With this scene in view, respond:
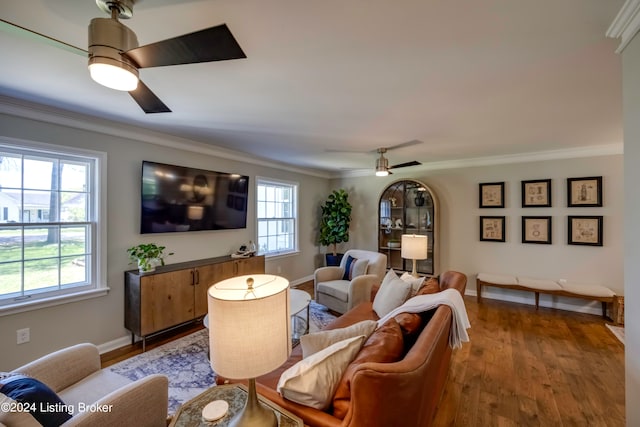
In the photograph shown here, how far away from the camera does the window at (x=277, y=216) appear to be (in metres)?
4.80

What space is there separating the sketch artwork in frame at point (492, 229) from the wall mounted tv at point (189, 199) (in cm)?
401

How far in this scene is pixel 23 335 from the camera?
7.71ft

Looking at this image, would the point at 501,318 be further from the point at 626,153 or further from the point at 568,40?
the point at 568,40

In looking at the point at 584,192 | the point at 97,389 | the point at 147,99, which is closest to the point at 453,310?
the point at 97,389

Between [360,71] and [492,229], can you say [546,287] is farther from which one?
[360,71]

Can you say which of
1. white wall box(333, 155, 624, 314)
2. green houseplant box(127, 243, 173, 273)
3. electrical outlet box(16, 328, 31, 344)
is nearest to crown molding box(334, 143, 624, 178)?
white wall box(333, 155, 624, 314)

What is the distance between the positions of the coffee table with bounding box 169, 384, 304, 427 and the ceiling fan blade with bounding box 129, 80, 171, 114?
1621 mm

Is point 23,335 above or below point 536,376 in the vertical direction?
above

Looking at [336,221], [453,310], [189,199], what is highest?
[189,199]

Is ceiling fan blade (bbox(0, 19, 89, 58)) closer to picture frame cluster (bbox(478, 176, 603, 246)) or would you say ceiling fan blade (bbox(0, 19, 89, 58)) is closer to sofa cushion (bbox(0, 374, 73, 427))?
sofa cushion (bbox(0, 374, 73, 427))

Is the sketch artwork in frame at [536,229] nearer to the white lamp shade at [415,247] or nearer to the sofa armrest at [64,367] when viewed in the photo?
the white lamp shade at [415,247]

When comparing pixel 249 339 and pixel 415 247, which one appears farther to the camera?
pixel 415 247

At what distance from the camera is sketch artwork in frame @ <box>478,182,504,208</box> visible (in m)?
4.44

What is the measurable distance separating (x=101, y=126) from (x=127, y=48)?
2.14 meters
